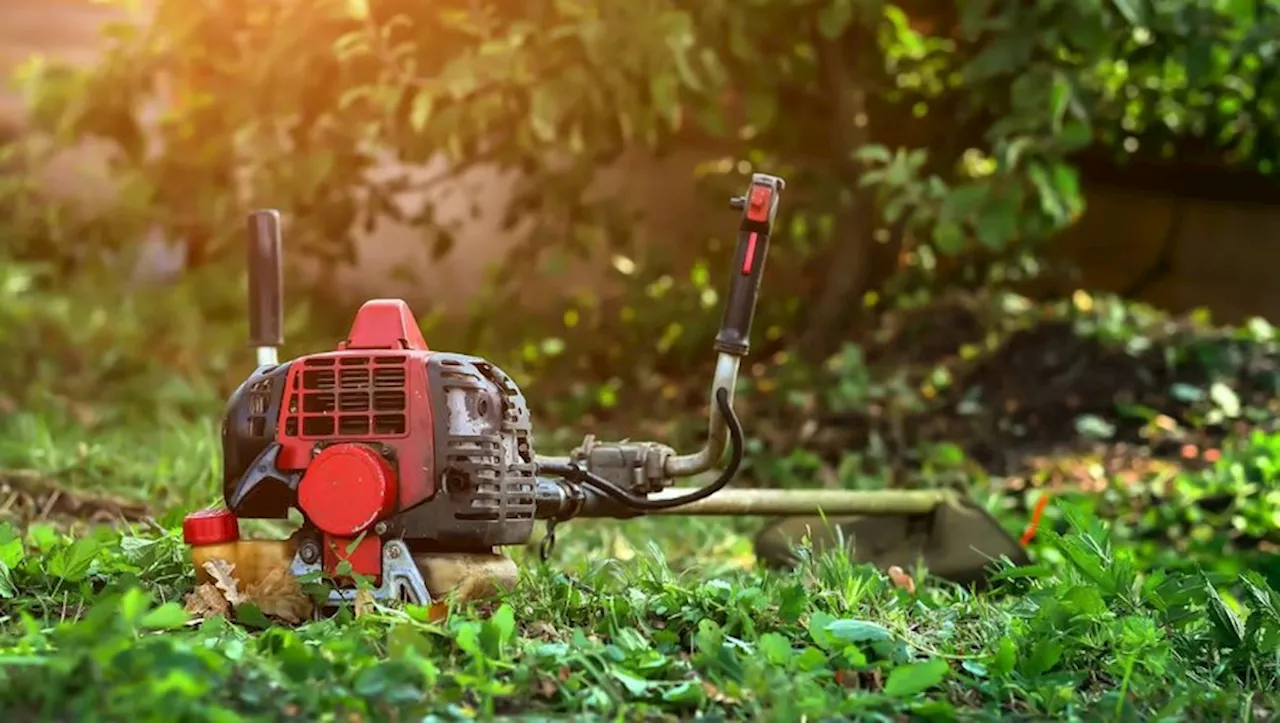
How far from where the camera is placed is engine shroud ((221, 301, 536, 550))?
5.88ft

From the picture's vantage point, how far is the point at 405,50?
13.3 feet

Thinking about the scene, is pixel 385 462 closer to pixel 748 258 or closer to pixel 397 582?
pixel 397 582

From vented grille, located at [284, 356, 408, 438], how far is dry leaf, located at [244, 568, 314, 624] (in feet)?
0.62

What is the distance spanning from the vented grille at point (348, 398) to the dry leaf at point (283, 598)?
0.62 ft

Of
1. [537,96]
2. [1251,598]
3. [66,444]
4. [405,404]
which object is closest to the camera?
[405,404]

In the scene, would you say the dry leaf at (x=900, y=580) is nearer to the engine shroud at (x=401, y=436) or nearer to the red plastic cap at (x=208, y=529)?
the engine shroud at (x=401, y=436)

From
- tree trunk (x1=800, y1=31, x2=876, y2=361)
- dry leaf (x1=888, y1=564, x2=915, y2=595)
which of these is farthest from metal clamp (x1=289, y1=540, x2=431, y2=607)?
tree trunk (x1=800, y1=31, x2=876, y2=361)

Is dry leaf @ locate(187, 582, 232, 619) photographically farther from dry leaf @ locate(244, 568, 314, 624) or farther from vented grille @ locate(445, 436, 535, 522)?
vented grille @ locate(445, 436, 535, 522)

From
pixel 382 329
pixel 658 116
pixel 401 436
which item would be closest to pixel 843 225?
pixel 658 116

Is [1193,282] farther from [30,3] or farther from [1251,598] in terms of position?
[30,3]

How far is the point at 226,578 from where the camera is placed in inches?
73.0

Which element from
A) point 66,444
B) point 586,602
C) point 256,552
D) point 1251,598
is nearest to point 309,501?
point 256,552

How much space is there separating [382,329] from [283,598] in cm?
37

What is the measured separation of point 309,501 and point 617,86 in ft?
7.75
